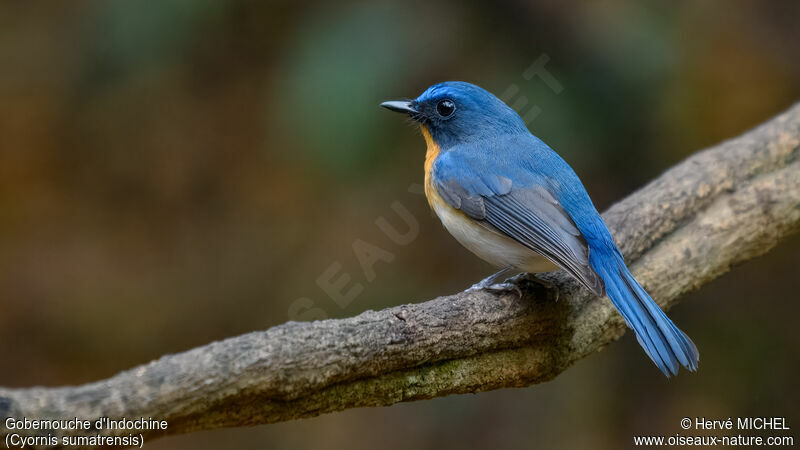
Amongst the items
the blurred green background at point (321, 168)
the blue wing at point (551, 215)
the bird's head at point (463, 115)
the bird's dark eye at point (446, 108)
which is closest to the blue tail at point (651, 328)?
the blue wing at point (551, 215)

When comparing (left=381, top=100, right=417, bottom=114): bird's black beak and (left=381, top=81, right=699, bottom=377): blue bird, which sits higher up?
(left=381, top=100, right=417, bottom=114): bird's black beak

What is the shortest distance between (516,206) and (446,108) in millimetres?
769

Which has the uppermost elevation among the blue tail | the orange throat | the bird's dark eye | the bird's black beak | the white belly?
the bird's black beak

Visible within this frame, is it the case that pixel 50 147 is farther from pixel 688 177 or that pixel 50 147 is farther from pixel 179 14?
pixel 688 177

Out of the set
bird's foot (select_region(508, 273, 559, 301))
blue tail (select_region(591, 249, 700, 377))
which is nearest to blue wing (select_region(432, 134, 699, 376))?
blue tail (select_region(591, 249, 700, 377))

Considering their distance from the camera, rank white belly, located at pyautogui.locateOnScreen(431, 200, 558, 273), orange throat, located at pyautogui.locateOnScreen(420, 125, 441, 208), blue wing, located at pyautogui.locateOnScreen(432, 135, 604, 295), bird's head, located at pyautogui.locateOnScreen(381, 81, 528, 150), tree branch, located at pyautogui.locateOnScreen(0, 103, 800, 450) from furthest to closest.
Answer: bird's head, located at pyautogui.locateOnScreen(381, 81, 528, 150) → orange throat, located at pyautogui.locateOnScreen(420, 125, 441, 208) → white belly, located at pyautogui.locateOnScreen(431, 200, 558, 273) → blue wing, located at pyautogui.locateOnScreen(432, 135, 604, 295) → tree branch, located at pyautogui.locateOnScreen(0, 103, 800, 450)

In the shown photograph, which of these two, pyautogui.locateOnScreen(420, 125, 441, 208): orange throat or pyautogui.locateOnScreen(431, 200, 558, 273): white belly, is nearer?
pyautogui.locateOnScreen(431, 200, 558, 273): white belly

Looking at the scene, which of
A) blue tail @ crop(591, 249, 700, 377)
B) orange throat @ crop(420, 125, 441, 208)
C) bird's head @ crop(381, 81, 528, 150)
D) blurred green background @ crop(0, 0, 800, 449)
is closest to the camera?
blue tail @ crop(591, 249, 700, 377)

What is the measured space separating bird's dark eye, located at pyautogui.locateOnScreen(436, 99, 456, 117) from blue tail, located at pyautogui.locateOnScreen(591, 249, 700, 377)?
1.20 m

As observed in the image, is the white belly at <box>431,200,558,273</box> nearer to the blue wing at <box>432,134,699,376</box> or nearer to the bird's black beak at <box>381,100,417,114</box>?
the blue wing at <box>432,134,699,376</box>

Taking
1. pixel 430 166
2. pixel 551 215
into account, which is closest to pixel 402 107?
pixel 430 166

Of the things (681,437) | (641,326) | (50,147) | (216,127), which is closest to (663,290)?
(641,326)

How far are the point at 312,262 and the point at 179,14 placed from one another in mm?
2062

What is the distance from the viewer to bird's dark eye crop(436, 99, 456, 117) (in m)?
3.48
